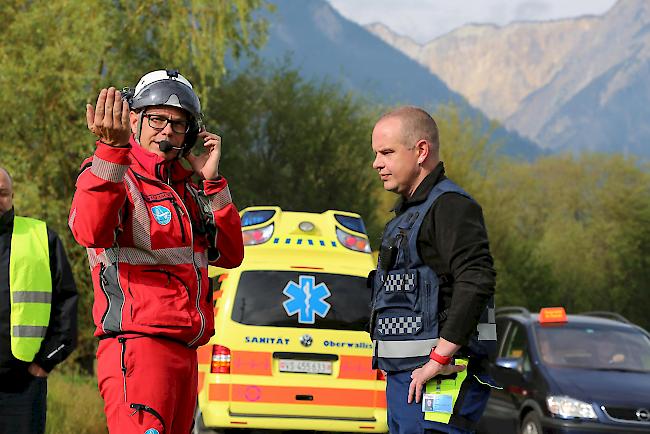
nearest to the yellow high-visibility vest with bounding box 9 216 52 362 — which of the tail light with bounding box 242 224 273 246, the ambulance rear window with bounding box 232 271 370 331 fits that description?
the ambulance rear window with bounding box 232 271 370 331

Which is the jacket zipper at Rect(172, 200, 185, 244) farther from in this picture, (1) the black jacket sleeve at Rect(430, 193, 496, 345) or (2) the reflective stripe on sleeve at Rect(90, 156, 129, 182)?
(1) the black jacket sleeve at Rect(430, 193, 496, 345)

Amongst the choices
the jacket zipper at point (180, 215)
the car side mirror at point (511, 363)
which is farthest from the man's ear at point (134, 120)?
the car side mirror at point (511, 363)

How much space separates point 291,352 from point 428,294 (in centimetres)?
523

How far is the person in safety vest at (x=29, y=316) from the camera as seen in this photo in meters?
6.35

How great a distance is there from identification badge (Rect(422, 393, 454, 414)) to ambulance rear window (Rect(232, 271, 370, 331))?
208 inches

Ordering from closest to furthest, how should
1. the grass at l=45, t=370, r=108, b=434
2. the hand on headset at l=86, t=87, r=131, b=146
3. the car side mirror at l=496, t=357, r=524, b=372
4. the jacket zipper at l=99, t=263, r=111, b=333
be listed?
the hand on headset at l=86, t=87, r=131, b=146 < the jacket zipper at l=99, t=263, r=111, b=333 < the grass at l=45, t=370, r=108, b=434 < the car side mirror at l=496, t=357, r=524, b=372

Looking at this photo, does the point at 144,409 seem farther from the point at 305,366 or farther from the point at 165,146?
the point at 305,366

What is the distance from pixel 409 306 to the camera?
4.54 m

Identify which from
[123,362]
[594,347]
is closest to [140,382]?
[123,362]

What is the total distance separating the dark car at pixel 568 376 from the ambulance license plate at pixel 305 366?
2323 mm

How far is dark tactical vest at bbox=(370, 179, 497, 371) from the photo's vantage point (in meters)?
4.51

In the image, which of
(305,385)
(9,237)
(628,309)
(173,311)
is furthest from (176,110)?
(628,309)

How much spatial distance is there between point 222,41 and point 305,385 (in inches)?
546

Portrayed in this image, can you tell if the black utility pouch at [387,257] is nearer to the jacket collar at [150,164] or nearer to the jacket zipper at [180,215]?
the jacket zipper at [180,215]
